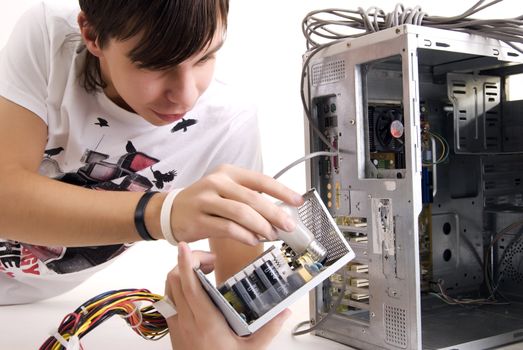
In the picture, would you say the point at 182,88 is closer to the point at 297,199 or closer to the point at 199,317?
the point at 297,199

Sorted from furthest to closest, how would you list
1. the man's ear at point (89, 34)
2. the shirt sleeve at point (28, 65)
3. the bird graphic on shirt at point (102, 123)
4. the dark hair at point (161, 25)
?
1. the bird graphic on shirt at point (102, 123)
2. the shirt sleeve at point (28, 65)
3. the man's ear at point (89, 34)
4. the dark hair at point (161, 25)

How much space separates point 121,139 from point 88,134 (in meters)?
0.08

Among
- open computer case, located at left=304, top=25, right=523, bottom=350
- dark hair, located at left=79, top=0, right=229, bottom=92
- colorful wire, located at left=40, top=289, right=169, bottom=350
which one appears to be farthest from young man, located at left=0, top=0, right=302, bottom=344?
open computer case, located at left=304, top=25, right=523, bottom=350

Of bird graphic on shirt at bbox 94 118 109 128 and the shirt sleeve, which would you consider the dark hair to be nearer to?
the shirt sleeve

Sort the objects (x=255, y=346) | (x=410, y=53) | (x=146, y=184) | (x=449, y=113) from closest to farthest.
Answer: (x=255, y=346)
(x=410, y=53)
(x=146, y=184)
(x=449, y=113)

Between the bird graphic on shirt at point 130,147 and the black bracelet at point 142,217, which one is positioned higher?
the bird graphic on shirt at point 130,147

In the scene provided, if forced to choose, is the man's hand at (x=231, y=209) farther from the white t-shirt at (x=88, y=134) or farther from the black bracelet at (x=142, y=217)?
the white t-shirt at (x=88, y=134)

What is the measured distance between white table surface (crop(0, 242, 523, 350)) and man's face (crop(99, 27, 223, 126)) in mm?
465

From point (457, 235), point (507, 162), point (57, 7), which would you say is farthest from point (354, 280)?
point (57, 7)

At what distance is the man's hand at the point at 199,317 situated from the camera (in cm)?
97

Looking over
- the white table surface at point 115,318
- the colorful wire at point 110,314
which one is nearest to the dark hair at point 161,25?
the colorful wire at point 110,314

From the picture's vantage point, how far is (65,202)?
41.3 inches

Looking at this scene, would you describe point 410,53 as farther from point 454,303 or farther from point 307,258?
point 454,303

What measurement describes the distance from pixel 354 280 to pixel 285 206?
0.41 metres
